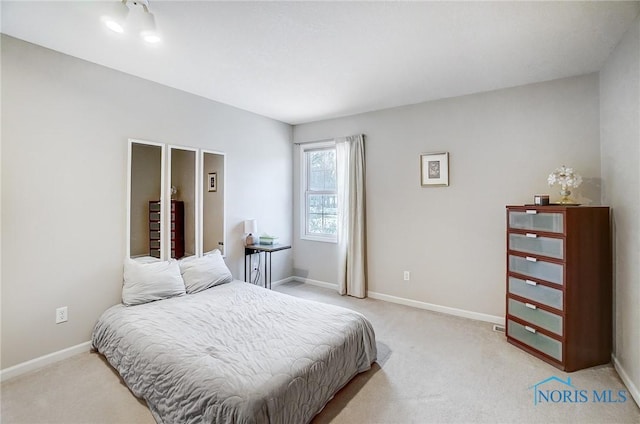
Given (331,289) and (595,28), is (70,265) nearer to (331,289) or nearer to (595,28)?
(331,289)

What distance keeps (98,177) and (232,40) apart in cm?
175

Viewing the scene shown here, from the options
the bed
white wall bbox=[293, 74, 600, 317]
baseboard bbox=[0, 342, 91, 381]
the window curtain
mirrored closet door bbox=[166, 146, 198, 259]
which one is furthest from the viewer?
the window curtain

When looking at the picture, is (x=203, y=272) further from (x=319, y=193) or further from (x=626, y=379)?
(x=626, y=379)

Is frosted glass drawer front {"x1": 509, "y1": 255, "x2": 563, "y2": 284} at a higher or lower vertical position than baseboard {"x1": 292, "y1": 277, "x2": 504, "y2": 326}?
higher

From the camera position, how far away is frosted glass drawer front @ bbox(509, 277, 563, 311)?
93.4 inches

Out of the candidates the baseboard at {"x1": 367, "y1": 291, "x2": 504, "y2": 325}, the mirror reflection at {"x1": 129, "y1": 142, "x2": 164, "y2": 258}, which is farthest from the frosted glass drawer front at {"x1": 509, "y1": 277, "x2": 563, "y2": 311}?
the mirror reflection at {"x1": 129, "y1": 142, "x2": 164, "y2": 258}

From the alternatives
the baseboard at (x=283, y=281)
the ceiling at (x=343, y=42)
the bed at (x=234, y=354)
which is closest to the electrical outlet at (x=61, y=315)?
the bed at (x=234, y=354)

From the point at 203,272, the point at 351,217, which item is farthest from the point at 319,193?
the point at 203,272

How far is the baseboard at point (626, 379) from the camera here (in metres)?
1.93

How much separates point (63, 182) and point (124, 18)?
1.48 meters

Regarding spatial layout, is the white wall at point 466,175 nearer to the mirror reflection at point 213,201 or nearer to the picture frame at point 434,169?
the picture frame at point 434,169

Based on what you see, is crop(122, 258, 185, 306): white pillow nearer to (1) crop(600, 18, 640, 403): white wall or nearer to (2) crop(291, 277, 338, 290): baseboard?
(2) crop(291, 277, 338, 290): baseboard

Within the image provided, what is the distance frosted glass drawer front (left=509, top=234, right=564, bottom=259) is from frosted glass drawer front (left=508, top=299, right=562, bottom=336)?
0.49 meters

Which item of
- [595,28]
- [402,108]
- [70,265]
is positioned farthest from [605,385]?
[70,265]
